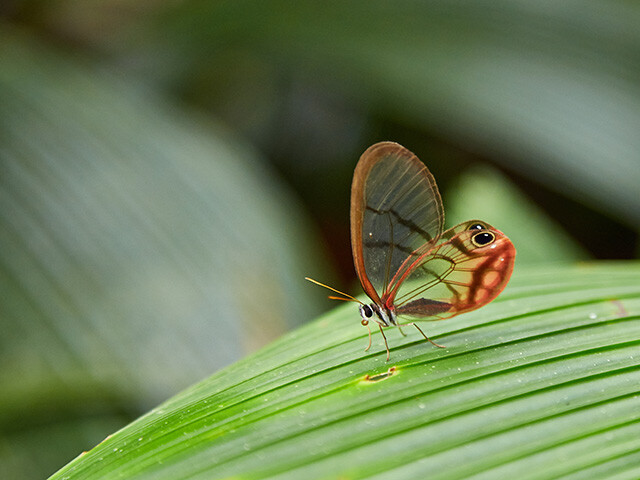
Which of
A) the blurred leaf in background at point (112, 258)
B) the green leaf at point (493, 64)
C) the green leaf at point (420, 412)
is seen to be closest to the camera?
the green leaf at point (420, 412)

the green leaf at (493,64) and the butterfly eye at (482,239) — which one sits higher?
the green leaf at (493,64)

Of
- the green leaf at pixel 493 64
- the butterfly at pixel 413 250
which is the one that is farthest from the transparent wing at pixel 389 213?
the green leaf at pixel 493 64

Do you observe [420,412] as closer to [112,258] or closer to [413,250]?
[413,250]

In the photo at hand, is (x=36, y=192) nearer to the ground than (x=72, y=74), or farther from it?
nearer to the ground

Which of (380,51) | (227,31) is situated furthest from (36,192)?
(380,51)

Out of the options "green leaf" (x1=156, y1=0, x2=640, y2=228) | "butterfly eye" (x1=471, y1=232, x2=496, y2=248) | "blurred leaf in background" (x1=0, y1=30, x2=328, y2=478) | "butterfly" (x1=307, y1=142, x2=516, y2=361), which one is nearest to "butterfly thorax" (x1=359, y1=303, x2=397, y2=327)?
"butterfly" (x1=307, y1=142, x2=516, y2=361)

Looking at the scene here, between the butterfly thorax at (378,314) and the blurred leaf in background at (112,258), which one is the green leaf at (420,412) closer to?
the butterfly thorax at (378,314)


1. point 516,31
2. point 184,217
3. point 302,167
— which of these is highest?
point 302,167

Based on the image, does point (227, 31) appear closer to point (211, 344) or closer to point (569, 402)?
point (211, 344)
